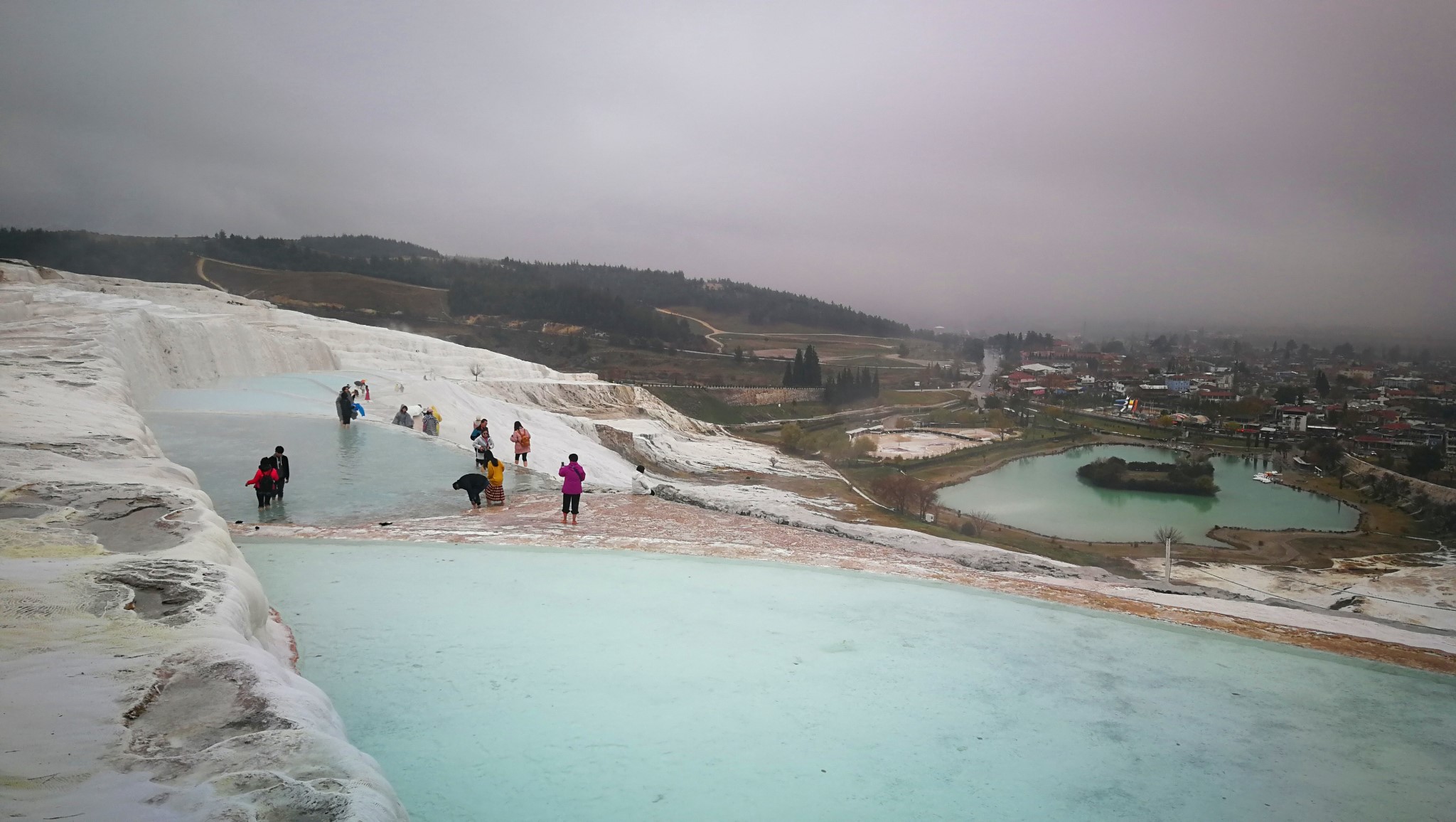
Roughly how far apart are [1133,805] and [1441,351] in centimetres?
2931

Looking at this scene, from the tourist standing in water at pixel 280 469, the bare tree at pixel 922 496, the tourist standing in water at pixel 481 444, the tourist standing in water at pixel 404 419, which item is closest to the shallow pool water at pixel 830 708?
the tourist standing in water at pixel 280 469

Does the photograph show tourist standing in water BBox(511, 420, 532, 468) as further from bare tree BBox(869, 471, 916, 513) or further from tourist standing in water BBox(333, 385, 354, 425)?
bare tree BBox(869, 471, 916, 513)

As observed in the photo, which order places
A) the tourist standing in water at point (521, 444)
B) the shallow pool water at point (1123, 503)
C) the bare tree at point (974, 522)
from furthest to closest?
the bare tree at point (974, 522), the shallow pool water at point (1123, 503), the tourist standing in water at point (521, 444)

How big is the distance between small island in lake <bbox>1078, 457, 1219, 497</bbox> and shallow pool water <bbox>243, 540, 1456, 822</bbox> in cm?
2664

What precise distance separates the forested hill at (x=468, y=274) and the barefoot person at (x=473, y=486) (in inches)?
3347

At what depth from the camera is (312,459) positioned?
11805 mm

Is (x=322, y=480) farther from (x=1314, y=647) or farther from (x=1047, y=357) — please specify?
(x=1047, y=357)

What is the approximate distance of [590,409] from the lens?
36344 mm

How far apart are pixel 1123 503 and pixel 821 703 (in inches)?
1241

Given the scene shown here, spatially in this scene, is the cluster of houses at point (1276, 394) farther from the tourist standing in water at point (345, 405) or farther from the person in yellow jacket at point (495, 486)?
the tourist standing in water at point (345, 405)

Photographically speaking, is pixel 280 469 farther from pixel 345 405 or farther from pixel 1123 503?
pixel 1123 503

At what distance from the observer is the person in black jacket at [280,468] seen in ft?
31.2

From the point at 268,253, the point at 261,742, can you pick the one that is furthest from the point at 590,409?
the point at 268,253

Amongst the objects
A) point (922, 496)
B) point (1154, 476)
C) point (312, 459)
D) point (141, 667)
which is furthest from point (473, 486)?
point (1154, 476)
